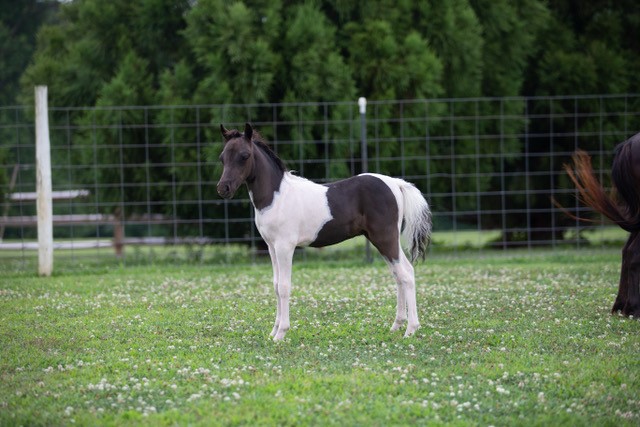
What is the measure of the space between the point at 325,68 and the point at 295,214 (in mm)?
7585

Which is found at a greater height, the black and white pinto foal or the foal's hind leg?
the black and white pinto foal

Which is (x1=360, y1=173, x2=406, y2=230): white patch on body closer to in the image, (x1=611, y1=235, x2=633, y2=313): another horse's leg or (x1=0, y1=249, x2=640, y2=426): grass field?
(x1=0, y1=249, x2=640, y2=426): grass field

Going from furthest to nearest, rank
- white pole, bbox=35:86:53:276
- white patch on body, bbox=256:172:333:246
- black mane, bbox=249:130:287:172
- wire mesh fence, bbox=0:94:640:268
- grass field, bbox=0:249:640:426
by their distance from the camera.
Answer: wire mesh fence, bbox=0:94:640:268
white pole, bbox=35:86:53:276
black mane, bbox=249:130:287:172
white patch on body, bbox=256:172:333:246
grass field, bbox=0:249:640:426

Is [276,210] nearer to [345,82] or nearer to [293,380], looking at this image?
[293,380]

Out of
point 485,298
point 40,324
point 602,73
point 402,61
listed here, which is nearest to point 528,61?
point 602,73

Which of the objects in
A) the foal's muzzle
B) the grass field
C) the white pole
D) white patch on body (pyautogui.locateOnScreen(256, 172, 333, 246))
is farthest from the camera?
the white pole

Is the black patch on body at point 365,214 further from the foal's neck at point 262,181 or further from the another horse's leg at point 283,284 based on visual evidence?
the foal's neck at point 262,181

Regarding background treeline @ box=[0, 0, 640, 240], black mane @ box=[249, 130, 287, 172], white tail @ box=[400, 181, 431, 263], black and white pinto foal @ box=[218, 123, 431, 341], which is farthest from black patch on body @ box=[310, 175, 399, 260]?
background treeline @ box=[0, 0, 640, 240]

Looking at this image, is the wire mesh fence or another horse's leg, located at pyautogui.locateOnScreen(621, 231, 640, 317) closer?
another horse's leg, located at pyautogui.locateOnScreen(621, 231, 640, 317)

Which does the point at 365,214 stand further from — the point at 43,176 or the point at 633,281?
the point at 43,176

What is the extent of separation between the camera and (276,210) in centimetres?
773

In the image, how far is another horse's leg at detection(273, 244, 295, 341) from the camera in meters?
7.62

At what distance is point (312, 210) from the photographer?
7863 mm

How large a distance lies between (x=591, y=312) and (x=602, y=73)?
10.3 meters
